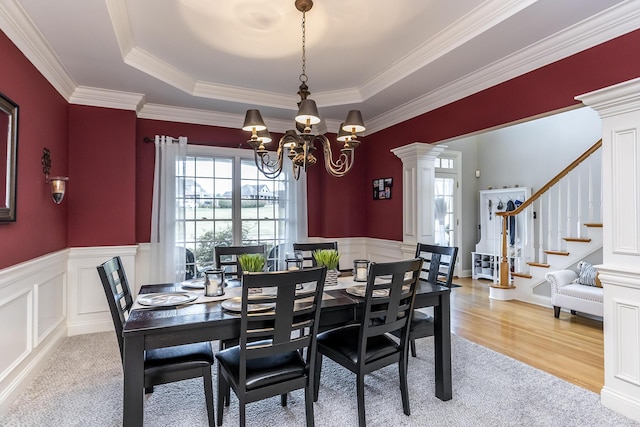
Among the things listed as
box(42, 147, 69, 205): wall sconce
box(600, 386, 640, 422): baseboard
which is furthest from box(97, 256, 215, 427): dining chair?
box(600, 386, 640, 422): baseboard

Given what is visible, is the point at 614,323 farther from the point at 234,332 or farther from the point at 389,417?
the point at 234,332

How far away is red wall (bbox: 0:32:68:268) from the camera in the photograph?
2.36 meters

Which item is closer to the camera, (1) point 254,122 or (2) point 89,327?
(1) point 254,122

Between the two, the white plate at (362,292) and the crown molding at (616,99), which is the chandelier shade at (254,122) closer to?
the white plate at (362,292)

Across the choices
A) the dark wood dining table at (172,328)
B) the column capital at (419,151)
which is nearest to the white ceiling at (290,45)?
the column capital at (419,151)

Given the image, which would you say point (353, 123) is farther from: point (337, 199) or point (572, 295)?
point (572, 295)

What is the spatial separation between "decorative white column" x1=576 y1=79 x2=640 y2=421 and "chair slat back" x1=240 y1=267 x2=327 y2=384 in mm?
1910

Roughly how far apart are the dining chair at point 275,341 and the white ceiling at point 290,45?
1941mm

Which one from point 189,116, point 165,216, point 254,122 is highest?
point 189,116

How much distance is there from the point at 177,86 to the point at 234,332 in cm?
278

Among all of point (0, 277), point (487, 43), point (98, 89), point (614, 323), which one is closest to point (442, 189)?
point (487, 43)

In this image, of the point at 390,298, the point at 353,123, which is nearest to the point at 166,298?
the point at 390,298

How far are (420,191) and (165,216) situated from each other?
3.07 metres

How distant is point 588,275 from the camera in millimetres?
4199
